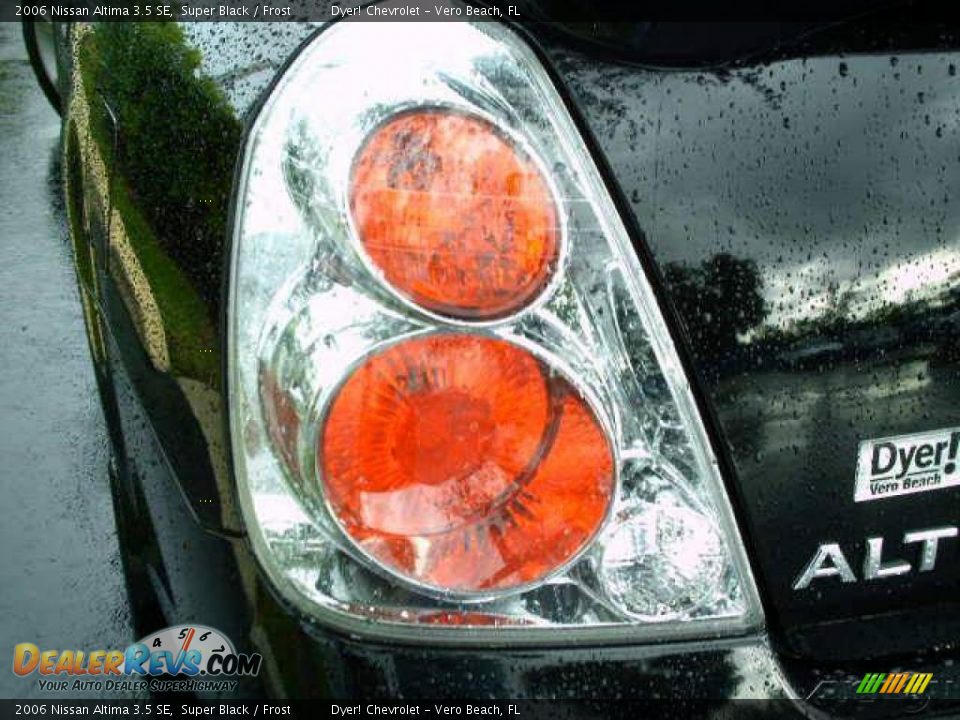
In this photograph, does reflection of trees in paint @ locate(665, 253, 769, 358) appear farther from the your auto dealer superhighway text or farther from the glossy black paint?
the your auto dealer superhighway text

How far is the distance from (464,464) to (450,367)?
0.11 metres

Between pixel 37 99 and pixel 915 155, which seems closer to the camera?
pixel 915 155

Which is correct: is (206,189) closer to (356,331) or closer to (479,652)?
(356,331)

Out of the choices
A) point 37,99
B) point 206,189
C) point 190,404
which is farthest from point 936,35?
point 37,99

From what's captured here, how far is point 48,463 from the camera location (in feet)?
11.0

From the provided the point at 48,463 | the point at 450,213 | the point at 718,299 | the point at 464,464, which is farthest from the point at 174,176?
the point at 48,463

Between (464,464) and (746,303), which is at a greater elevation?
(746,303)

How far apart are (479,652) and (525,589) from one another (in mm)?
87

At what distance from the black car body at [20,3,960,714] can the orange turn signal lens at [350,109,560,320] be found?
0.12 meters

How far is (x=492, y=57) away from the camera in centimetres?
121

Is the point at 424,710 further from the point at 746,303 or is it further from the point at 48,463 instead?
the point at 48,463

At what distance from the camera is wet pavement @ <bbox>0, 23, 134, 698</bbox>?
273cm

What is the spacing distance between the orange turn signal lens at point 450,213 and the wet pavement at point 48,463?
175 cm

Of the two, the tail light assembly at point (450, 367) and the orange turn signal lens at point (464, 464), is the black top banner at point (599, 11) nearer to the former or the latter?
the tail light assembly at point (450, 367)
